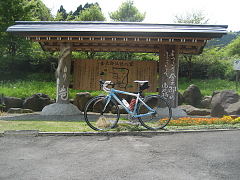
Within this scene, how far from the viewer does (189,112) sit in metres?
14.5

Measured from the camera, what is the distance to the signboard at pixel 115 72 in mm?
13000

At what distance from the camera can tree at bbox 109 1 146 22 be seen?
132 ft

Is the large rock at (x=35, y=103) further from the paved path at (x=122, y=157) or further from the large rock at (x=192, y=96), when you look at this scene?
the large rock at (x=192, y=96)

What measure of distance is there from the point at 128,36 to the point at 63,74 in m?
3.47

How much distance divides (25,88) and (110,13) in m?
25.8

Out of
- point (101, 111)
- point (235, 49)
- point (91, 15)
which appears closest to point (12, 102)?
point (101, 111)

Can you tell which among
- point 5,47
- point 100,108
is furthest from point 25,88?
point 100,108

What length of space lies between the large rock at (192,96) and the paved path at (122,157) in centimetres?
1067

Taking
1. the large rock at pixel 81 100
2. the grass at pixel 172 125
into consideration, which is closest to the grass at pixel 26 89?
the large rock at pixel 81 100

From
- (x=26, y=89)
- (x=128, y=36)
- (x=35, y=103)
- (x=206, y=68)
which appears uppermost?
(x=128, y=36)

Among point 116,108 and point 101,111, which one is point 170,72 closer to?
point 116,108

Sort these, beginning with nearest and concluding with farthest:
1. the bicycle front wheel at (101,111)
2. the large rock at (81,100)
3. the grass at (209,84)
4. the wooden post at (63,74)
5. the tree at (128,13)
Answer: the bicycle front wheel at (101,111)
the wooden post at (63,74)
the large rock at (81,100)
the grass at (209,84)
the tree at (128,13)

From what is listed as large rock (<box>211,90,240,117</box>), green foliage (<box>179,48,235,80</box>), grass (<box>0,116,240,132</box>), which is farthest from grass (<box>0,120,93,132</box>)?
green foliage (<box>179,48,235,80</box>)

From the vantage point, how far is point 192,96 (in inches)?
692
